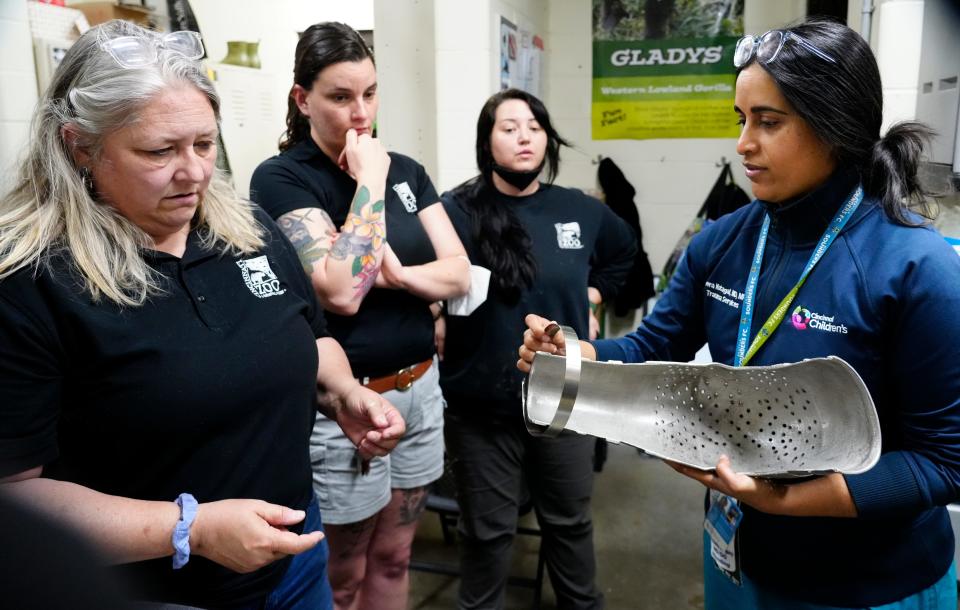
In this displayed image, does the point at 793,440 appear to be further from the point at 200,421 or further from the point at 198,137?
the point at 198,137

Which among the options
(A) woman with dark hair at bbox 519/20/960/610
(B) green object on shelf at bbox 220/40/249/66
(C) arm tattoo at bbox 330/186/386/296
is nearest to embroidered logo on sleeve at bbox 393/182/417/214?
(C) arm tattoo at bbox 330/186/386/296

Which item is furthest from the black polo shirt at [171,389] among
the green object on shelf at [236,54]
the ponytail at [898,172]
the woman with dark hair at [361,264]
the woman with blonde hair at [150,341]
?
the green object on shelf at [236,54]

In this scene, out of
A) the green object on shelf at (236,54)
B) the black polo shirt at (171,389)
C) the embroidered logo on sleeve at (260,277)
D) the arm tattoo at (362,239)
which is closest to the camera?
the black polo shirt at (171,389)

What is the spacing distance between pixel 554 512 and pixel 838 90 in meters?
1.43

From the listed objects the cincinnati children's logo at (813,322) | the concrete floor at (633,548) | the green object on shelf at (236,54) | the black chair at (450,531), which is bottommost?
the concrete floor at (633,548)

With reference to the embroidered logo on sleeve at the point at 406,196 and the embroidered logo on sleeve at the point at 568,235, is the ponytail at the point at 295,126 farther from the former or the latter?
the embroidered logo on sleeve at the point at 568,235

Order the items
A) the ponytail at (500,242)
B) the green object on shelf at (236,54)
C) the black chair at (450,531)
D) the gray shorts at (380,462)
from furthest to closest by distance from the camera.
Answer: the green object on shelf at (236,54), the black chair at (450,531), the ponytail at (500,242), the gray shorts at (380,462)

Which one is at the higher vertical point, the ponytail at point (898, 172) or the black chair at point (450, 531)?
the ponytail at point (898, 172)

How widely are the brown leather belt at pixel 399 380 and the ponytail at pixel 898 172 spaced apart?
1035 mm

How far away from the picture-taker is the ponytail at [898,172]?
3.41ft

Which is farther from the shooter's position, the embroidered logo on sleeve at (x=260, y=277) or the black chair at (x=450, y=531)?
the black chair at (x=450, y=531)

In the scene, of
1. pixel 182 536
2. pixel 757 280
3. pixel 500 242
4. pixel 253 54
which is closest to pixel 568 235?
pixel 500 242

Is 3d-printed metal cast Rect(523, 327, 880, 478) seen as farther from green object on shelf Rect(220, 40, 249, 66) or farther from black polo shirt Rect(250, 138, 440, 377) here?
green object on shelf Rect(220, 40, 249, 66)

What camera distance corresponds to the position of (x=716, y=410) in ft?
3.79
